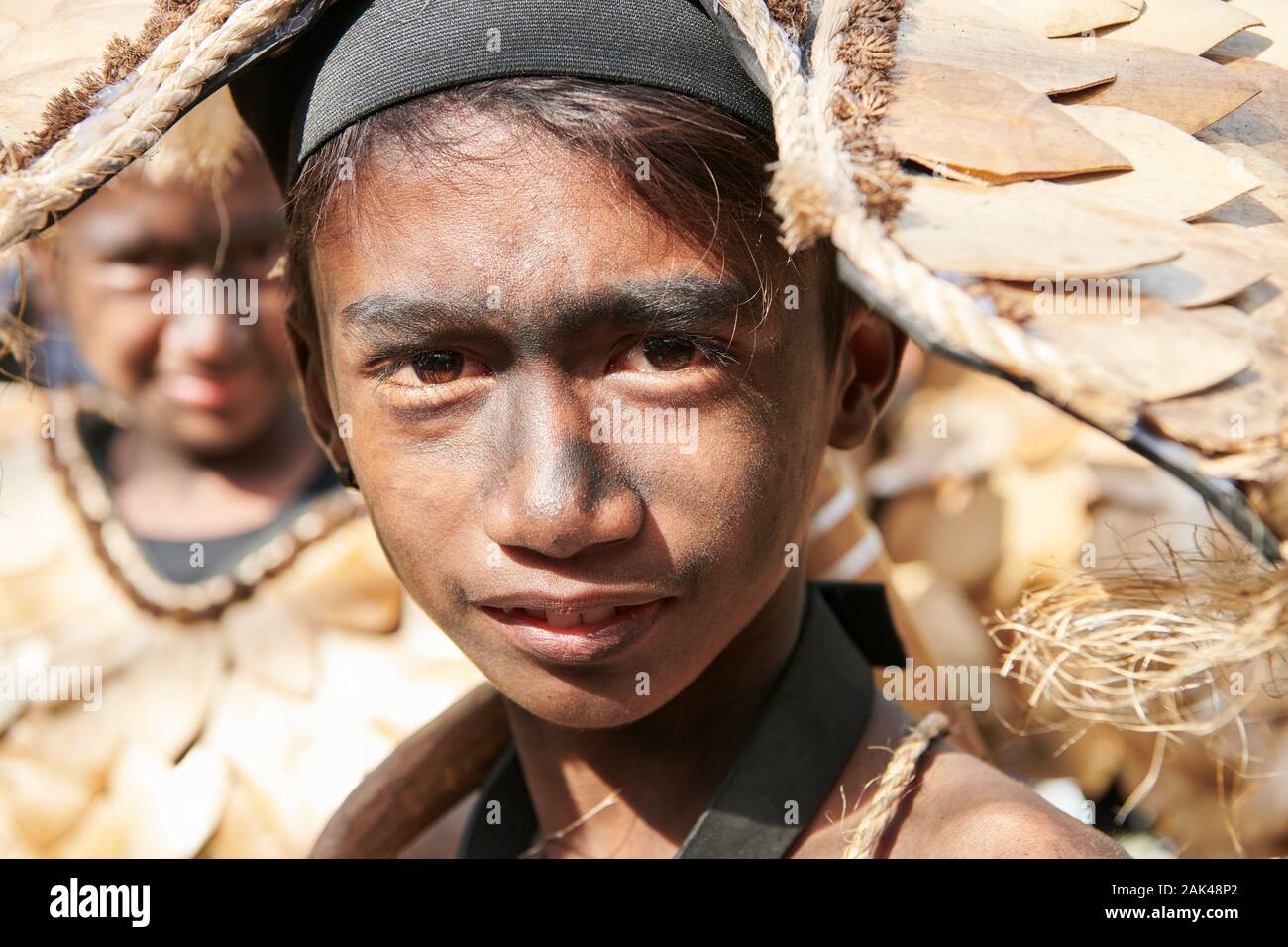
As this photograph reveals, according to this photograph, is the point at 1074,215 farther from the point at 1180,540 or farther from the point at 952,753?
the point at 1180,540

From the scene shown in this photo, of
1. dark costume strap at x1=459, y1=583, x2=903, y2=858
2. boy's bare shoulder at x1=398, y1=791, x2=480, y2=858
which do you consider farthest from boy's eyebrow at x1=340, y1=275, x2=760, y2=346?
boy's bare shoulder at x1=398, y1=791, x2=480, y2=858

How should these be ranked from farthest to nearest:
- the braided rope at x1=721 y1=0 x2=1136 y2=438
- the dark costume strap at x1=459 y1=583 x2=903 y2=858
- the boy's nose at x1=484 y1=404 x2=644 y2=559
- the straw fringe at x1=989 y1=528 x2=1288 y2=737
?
the dark costume strap at x1=459 y1=583 x2=903 y2=858
the boy's nose at x1=484 y1=404 x2=644 y2=559
the straw fringe at x1=989 y1=528 x2=1288 y2=737
the braided rope at x1=721 y1=0 x2=1136 y2=438

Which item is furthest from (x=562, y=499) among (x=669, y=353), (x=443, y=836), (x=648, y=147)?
(x=443, y=836)

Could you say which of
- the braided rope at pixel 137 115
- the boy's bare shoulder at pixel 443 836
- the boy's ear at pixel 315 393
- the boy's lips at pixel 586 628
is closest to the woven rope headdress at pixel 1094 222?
the boy's lips at pixel 586 628

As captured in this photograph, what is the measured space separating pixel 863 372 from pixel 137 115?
0.84 m

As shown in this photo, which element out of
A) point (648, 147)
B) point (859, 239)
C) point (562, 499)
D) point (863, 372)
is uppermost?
point (648, 147)

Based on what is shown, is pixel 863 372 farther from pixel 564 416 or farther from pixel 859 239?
pixel 859 239

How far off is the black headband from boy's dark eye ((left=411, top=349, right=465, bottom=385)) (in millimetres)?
254

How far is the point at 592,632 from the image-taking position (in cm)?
129

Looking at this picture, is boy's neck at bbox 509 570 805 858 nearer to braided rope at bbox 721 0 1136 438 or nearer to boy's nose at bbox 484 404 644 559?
boy's nose at bbox 484 404 644 559

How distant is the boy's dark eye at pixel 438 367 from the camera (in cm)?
128

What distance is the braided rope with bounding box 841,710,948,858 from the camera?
1351mm

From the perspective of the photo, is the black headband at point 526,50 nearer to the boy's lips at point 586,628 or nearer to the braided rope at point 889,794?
the boy's lips at point 586,628

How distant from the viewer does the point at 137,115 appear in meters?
1.19
